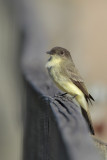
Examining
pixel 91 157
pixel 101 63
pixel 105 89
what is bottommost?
pixel 91 157

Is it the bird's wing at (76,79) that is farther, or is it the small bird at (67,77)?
the bird's wing at (76,79)

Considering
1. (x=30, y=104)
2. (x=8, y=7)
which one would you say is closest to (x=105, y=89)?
(x=8, y=7)

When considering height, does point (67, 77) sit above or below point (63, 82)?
above

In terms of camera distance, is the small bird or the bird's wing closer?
the small bird

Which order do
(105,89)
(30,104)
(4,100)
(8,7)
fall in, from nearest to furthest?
(30,104), (4,100), (8,7), (105,89)

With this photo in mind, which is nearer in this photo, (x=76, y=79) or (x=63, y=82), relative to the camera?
(x=63, y=82)

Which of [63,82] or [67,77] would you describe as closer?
[63,82]

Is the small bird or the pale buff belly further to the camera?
the pale buff belly

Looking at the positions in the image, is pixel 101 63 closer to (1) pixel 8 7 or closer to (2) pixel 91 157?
(1) pixel 8 7
